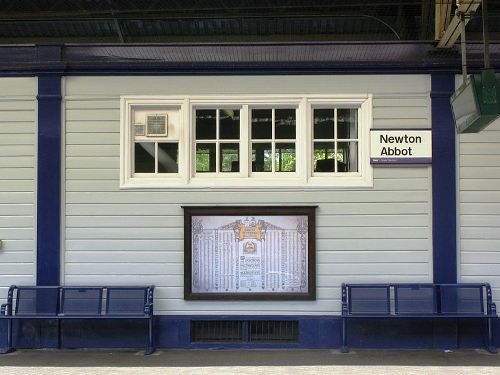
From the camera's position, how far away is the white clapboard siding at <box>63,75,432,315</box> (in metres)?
7.12

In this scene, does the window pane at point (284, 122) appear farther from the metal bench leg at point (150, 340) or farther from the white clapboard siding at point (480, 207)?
the metal bench leg at point (150, 340)

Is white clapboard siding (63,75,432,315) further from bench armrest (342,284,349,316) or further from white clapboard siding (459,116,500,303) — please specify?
white clapboard siding (459,116,500,303)

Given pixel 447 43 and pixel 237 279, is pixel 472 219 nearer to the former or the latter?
pixel 447 43

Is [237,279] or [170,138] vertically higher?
[170,138]

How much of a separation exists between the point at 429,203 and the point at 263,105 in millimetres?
2392

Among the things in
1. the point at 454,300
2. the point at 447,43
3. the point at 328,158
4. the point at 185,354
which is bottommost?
the point at 185,354

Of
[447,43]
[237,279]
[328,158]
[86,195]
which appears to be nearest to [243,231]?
[237,279]

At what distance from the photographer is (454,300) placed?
6957mm

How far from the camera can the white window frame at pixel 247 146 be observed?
7184 mm

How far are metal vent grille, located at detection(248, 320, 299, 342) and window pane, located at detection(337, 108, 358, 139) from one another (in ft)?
7.98

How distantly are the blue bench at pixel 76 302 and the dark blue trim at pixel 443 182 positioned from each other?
3.55 metres

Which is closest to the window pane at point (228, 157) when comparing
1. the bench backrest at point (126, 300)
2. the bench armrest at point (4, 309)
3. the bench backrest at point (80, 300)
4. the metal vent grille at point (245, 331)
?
the bench backrest at point (126, 300)

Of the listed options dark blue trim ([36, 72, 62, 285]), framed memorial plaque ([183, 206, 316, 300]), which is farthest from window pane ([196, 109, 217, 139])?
dark blue trim ([36, 72, 62, 285])

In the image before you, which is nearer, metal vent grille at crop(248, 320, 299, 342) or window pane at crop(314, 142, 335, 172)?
metal vent grille at crop(248, 320, 299, 342)
